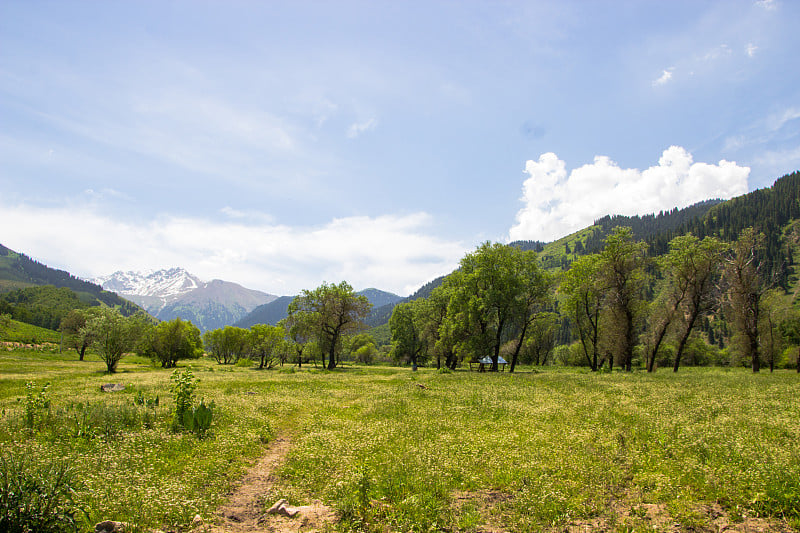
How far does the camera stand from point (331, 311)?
63250 mm

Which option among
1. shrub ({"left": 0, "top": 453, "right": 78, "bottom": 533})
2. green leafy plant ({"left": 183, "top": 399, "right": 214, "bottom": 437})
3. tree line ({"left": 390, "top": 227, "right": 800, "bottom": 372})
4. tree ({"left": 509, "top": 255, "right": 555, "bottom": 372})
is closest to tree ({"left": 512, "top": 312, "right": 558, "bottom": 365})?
tree ({"left": 509, "top": 255, "right": 555, "bottom": 372})

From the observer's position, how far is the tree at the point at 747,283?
130 ft

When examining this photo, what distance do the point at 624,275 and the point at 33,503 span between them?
163ft

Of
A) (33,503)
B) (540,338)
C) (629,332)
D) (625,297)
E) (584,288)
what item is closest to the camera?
(33,503)

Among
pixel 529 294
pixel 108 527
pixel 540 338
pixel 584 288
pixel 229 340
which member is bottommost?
pixel 229 340

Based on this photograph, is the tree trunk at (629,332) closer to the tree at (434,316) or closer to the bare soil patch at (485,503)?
the tree at (434,316)

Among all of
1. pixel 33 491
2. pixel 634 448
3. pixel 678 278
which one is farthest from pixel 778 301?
pixel 33 491

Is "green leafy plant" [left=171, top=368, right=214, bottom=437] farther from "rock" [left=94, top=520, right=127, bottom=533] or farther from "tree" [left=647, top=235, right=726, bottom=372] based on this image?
"tree" [left=647, top=235, right=726, bottom=372]

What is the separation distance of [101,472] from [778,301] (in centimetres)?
7043

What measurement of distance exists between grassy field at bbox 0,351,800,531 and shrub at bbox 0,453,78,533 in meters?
0.72

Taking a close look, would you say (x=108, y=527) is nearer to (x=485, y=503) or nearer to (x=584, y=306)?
(x=485, y=503)

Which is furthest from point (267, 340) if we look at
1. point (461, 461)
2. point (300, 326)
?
point (461, 461)

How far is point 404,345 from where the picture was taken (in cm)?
Answer: 8350

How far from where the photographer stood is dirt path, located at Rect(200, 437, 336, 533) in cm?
706
